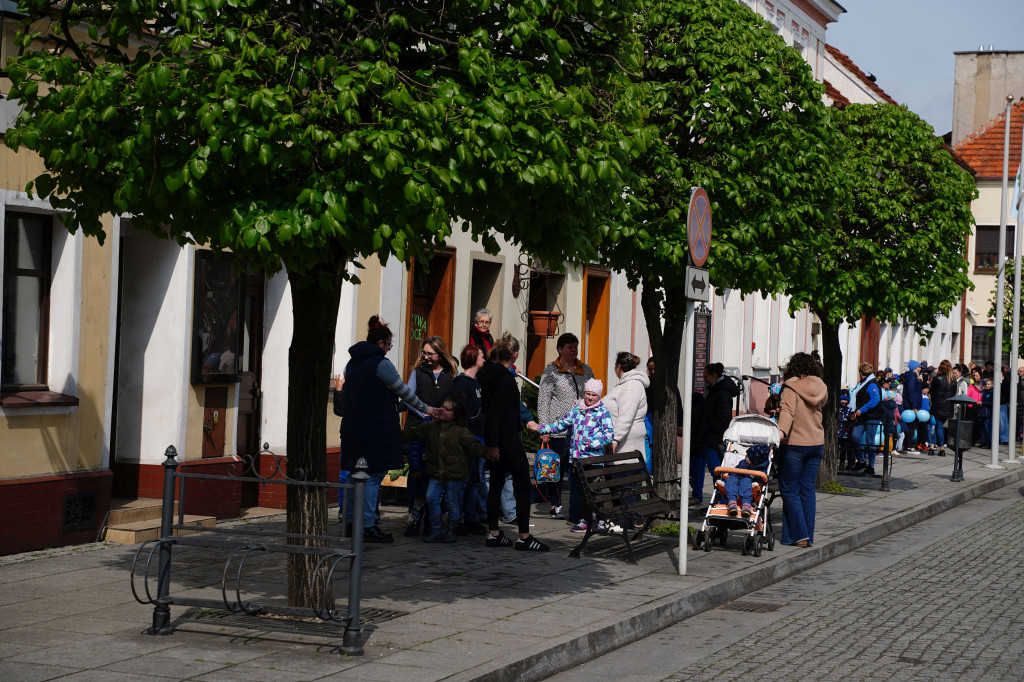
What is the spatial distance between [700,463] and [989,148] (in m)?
43.5

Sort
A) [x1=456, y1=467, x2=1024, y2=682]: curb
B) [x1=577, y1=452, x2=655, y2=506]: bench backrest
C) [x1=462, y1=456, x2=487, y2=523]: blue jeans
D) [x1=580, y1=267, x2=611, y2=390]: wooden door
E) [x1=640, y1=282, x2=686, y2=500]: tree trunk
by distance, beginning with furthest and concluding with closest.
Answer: [x1=580, y1=267, x2=611, y2=390]: wooden door, [x1=640, y1=282, x2=686, y2=500]: tree trunk, [x1=462, y1=456, x2=487, y2=523]: blue jeans, [x1=577, y1=452, x2=655, y2=506]: bench backrest, [x1=456, y1=467, x2=1024, y2=682]: curb

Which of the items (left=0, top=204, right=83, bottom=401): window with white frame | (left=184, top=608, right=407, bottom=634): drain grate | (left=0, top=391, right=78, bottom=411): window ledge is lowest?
(left=184, top=608, right=407, bottom=634): drain grate

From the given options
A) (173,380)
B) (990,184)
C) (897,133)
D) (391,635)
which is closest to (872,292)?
(897,133)

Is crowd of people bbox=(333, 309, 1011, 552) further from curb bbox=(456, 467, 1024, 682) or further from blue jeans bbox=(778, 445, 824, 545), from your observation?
curb bbox=(456, 467, 1024, 682)

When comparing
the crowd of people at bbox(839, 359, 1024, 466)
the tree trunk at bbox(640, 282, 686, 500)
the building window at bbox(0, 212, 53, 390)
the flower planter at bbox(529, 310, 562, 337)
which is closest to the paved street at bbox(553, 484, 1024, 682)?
the tree trunk at bbox(640, 282, 686, 500)

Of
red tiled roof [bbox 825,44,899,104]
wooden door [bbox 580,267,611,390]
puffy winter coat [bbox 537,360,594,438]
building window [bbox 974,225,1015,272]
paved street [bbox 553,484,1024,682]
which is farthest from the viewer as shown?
building window [bbox 974,225,1015,272]

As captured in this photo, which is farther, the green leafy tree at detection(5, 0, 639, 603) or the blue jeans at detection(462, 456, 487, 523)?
the blue jeans at detection(462, 456, 487, 523)

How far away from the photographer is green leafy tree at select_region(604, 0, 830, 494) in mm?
12266

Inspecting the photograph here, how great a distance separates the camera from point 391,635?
798 cm

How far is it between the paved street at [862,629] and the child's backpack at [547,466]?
2.77 metres

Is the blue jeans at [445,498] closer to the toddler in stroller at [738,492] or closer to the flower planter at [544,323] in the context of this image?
the toddler in stroller at [738,492]

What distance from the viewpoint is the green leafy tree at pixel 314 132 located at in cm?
692

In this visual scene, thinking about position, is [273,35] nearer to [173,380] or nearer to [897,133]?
[173,380]

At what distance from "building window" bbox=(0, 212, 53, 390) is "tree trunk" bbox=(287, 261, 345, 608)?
4071 mm
